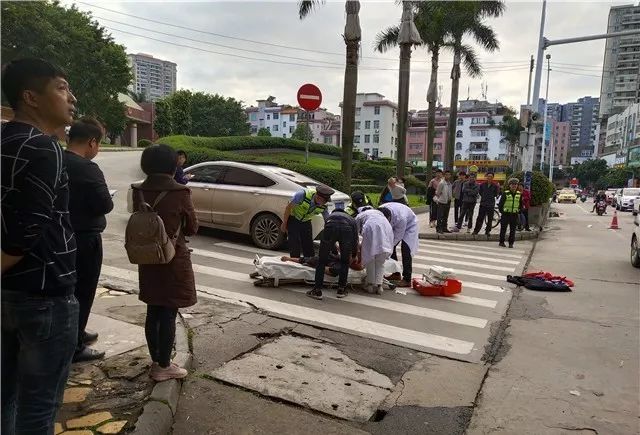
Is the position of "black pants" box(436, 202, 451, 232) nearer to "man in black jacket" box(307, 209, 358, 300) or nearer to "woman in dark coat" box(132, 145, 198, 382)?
"man in black jacket" box(307, 209, 358, 300)

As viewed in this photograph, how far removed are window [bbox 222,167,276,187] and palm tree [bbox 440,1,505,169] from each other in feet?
64.2

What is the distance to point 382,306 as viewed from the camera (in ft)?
20.9

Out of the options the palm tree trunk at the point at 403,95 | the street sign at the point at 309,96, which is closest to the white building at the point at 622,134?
the palm tree trunk at the point at 403,95

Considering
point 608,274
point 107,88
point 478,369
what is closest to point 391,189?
point 608,274

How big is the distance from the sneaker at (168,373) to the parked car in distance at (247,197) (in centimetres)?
554

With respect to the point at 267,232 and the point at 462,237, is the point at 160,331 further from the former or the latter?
the point at 462,237

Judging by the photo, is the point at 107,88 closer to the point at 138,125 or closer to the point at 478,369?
the point at 138,125

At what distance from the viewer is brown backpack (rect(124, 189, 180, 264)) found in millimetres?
3268

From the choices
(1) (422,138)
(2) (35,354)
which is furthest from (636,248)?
(1) (422,138)

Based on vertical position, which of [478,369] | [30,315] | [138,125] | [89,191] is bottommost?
[478,369]

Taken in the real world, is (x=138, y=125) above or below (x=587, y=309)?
above

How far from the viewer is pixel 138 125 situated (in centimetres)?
6344

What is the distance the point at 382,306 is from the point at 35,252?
4.89 metres

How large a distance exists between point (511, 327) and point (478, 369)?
1589mm
